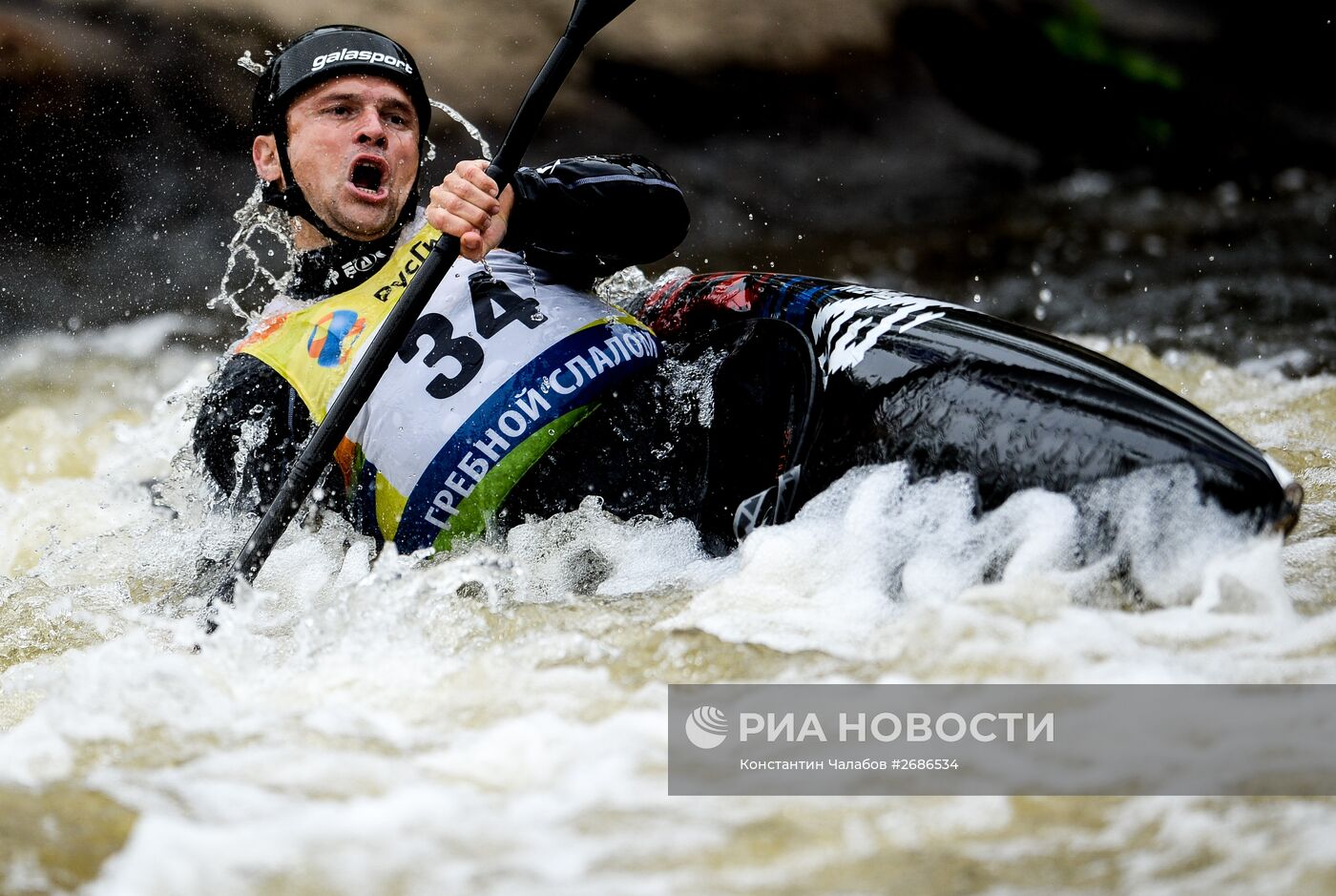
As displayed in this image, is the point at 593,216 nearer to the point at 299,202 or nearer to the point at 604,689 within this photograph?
the point at 299,202

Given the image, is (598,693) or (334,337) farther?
(334,337)

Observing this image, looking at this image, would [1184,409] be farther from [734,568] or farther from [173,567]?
[173,567]

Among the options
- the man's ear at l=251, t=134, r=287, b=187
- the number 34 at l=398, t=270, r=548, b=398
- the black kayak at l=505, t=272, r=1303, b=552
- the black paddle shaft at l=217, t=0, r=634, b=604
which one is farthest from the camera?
the man's ear at l=251, t=134, r=287, b=187

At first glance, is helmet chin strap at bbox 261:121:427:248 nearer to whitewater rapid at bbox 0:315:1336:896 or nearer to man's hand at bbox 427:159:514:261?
man's hand at bbox 427:159:514:261

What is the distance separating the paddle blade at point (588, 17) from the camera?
7.48 ft

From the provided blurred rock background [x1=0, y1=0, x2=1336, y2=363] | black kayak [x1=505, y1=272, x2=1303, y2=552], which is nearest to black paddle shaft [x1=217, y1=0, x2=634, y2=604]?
black kayak [x1=505, y1=272, x2=1303, y2=552]

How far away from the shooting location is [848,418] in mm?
2068

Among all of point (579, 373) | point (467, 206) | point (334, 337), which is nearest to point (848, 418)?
point (579, 373)

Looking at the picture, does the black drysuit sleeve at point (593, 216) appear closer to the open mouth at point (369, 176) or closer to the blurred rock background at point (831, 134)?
the open mouth at point (369, 176)

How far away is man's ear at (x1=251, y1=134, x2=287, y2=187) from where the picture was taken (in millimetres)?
2730

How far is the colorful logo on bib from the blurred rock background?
3.52 meters

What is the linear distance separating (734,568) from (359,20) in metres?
5.10

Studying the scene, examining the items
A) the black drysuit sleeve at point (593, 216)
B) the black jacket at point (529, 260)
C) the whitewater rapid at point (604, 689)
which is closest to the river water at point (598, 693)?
the whitewater rapid at point (604, 689)

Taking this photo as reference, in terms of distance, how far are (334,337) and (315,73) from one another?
0.65 m
